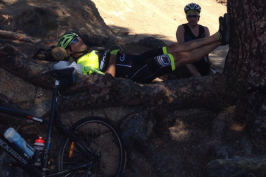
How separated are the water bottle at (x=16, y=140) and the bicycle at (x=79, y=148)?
0.11 ft

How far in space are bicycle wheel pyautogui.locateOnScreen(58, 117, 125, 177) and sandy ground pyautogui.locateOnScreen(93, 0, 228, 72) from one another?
6.40 m

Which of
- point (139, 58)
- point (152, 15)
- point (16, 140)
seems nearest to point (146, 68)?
point (139, 58)

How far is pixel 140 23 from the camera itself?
13688 mm

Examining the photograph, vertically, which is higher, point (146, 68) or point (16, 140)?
point (146, 68)

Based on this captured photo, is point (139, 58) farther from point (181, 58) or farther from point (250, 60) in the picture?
point (250, 60)

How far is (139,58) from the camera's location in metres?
6.05

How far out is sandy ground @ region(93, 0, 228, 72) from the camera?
12656 mm

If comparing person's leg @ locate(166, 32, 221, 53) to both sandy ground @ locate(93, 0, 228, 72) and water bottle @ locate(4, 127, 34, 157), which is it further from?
sandy ground @ locate(93, 0, 228, 72)

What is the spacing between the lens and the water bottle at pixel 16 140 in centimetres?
400

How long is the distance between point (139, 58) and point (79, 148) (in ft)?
6.61

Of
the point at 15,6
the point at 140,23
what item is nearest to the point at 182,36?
the point at 15,6

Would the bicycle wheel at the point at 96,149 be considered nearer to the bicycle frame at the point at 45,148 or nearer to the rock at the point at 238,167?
the bicycle frame at the point at 45,148

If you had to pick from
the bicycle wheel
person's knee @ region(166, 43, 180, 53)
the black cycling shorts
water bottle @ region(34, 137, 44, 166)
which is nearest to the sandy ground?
person's knee @ region(166, 43, 180, 53)

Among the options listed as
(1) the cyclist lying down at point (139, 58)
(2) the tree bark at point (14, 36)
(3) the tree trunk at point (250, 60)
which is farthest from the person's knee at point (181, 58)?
(2) the tree bark at point (14, 36)
